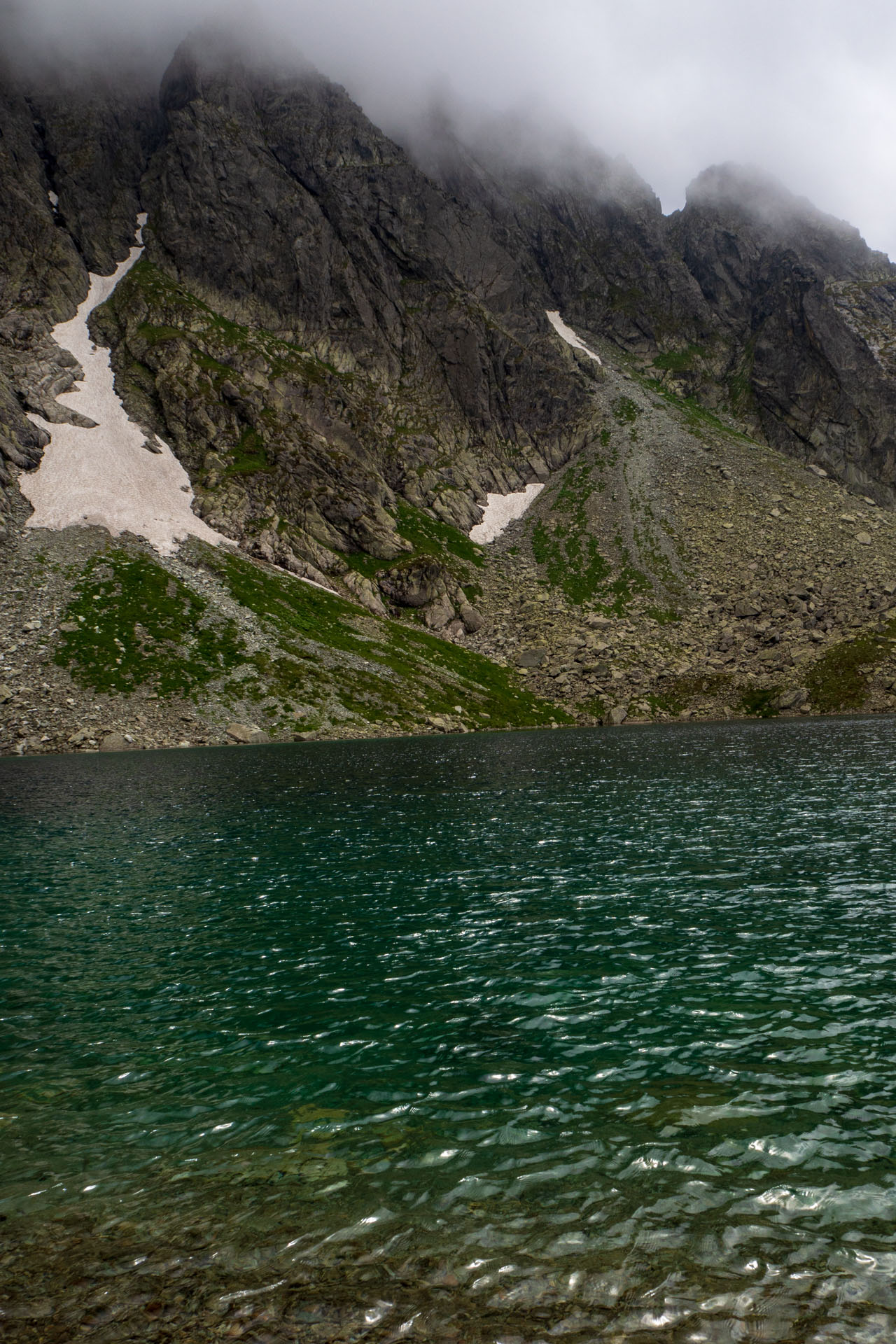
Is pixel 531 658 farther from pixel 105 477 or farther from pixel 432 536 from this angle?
pixel 105 477

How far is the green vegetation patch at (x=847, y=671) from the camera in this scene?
401ft

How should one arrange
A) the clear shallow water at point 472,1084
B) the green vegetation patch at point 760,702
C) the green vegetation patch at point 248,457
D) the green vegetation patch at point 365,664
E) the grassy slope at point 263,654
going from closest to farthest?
the clear shallow water at point 472,1084
the grassy slope at point 263,654
the green vegetation patch at point 365,664
the green vegetation patch at point 760,702
the green vegetation patch at point 248,457

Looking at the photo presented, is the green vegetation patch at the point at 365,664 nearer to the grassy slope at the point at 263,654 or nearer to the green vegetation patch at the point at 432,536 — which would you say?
the grassy slope at the point at 263,654

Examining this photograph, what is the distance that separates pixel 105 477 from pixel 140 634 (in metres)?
51.8

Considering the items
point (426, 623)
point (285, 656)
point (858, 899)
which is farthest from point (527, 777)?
point (426, 623)

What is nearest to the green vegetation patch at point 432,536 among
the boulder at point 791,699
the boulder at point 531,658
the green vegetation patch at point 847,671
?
the boulder at point 531,658

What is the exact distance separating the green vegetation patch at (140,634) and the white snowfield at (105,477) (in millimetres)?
12411

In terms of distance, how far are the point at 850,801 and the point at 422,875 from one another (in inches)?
1060

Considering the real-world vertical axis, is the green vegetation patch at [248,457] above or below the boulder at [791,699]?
below

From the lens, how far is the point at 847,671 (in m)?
126

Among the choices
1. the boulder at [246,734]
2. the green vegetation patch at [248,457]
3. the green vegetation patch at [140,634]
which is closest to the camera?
the boulder at [246,734]

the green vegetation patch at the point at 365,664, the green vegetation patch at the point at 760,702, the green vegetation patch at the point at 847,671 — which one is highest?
the green vegetation patch at the point at 847,671

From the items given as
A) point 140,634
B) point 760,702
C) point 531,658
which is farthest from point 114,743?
point 760,702

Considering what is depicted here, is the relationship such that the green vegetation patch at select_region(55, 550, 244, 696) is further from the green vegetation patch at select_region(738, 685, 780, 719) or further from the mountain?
the green vegetation patch at select_region(738, 685, 780, 719)
